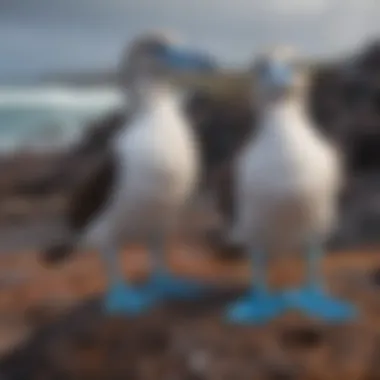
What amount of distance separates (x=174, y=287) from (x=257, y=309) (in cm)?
13

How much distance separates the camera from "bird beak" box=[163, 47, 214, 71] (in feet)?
3.05

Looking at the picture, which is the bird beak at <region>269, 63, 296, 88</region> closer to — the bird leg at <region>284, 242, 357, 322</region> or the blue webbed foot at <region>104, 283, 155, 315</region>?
the bird leg at <region>284, 242, 357, 322</region>

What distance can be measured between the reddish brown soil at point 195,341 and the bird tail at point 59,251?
0.16 ft

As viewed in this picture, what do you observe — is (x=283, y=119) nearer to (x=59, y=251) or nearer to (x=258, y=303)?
(x=258, y=303)

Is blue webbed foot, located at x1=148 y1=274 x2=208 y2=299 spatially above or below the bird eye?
below

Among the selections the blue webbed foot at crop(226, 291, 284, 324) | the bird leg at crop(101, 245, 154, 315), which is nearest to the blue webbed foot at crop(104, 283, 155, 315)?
the bird leg at crop(101, 245, 154, 315)

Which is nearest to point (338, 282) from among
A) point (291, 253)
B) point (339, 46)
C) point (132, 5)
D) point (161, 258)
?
point (291, 253)

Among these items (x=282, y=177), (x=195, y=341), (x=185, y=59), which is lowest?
(x=195, y=341)

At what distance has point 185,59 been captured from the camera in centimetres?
93

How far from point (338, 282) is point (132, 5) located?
45 centimetres

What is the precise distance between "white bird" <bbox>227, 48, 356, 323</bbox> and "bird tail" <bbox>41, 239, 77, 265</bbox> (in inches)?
9.1

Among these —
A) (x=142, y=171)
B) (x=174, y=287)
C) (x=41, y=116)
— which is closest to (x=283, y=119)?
(x=142, y=171)

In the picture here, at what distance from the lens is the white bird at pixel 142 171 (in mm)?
914

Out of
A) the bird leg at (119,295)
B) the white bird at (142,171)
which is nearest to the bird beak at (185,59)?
the white bird at (142,171)
